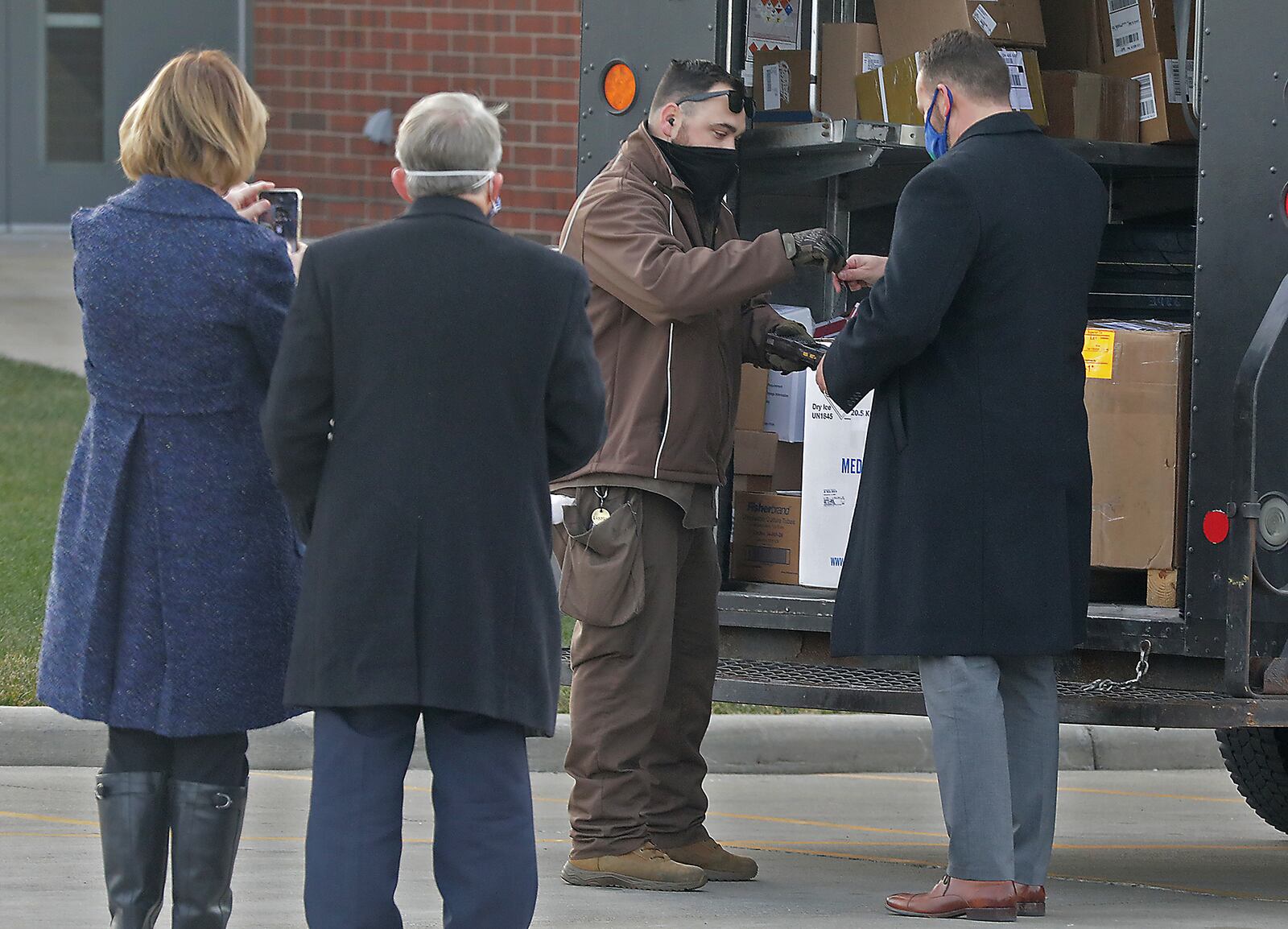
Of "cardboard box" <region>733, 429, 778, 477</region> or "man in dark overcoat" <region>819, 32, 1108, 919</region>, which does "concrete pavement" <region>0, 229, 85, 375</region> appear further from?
"man in dark overcoat" <region>819, 32, 1108, 919</region>

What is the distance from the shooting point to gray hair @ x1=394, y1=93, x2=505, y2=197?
3.54 metres

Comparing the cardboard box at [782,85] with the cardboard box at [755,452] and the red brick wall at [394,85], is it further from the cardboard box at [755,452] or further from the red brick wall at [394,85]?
the red brick wall at [394,85]

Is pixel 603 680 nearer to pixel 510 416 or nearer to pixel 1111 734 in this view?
pixel 510 416

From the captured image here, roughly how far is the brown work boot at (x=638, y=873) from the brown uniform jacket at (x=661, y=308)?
92 centimetres

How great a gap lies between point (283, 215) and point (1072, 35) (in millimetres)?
3109

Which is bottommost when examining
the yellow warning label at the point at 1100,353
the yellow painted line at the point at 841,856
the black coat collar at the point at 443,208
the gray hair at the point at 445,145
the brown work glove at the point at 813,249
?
the yellow painted line at the point at 841,856

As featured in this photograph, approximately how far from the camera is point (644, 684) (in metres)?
4.89

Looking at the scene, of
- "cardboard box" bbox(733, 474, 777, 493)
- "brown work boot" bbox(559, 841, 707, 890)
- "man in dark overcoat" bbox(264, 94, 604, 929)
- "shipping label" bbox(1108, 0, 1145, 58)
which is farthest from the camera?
"shipping label" bbox(1108, 0, 1145, 58)

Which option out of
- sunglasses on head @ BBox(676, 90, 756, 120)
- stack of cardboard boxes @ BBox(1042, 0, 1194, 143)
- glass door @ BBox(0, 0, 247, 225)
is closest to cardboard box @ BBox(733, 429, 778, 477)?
sunglasses on head @ BBox(676, 90, 756, 120)

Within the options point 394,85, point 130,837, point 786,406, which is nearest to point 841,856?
point 786,406

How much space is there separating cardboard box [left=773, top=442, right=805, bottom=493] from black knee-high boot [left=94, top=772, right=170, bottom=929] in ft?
7.69

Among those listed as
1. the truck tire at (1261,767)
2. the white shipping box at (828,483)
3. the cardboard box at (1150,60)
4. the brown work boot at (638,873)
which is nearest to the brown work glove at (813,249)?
the white shipping box at (828,483)

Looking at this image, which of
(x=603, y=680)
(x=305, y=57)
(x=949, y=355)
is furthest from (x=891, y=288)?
(x=305, y=57)

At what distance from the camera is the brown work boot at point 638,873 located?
4941 mm
